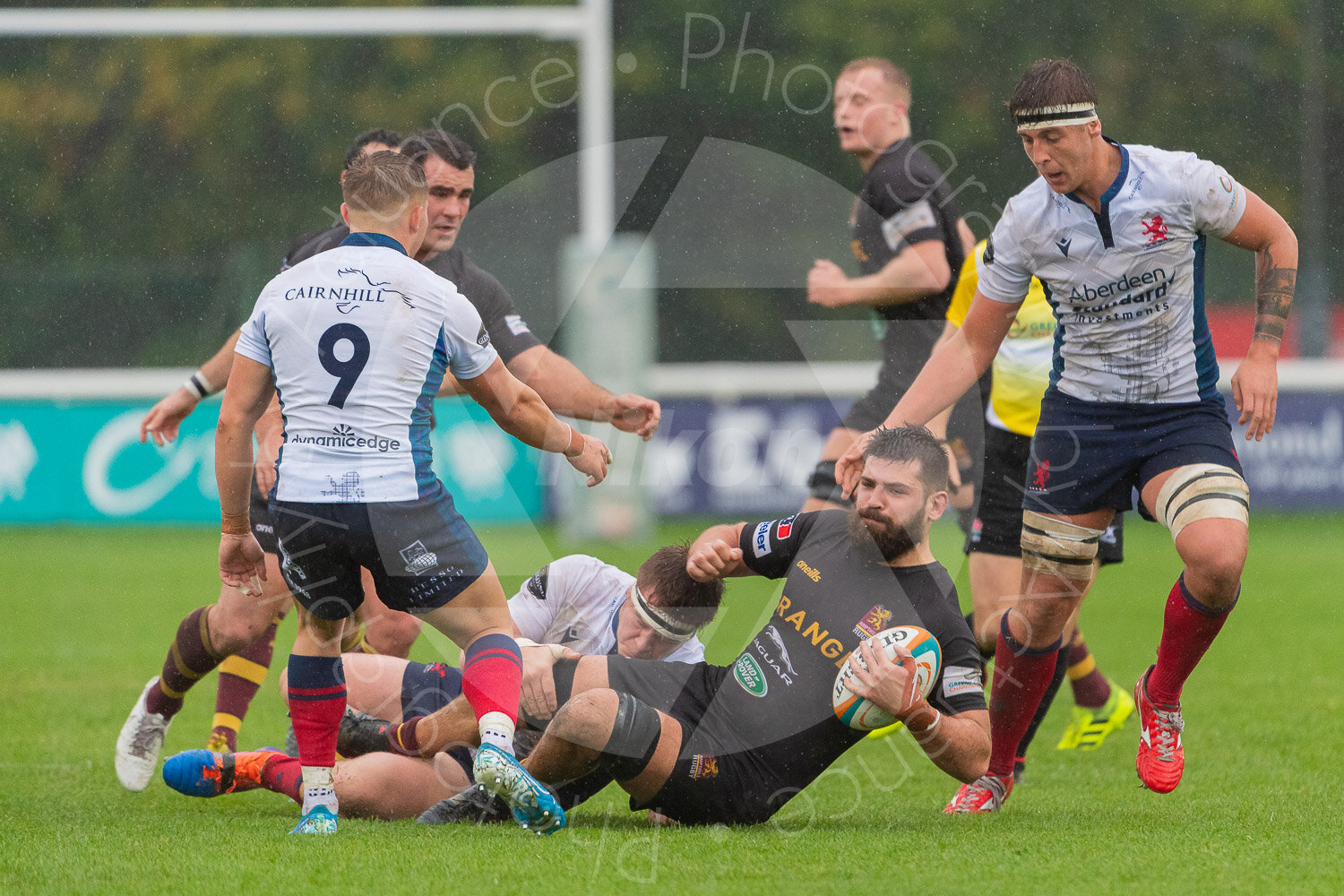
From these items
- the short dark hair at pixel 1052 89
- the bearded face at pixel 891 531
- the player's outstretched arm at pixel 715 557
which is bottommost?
the player's outstretched arm at pixel 715 557

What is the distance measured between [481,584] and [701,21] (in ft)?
35.1

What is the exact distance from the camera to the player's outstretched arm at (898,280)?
5961 mm

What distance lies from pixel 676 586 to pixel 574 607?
1.79 feet

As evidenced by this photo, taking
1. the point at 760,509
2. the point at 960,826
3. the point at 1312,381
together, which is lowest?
the point at 760,509

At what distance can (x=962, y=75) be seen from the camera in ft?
43.9

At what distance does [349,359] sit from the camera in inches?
149

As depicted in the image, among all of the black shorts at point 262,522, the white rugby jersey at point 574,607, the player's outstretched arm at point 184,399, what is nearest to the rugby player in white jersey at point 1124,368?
the white rugby jersey at point 574,607

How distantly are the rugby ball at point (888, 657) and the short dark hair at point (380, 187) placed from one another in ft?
5.50

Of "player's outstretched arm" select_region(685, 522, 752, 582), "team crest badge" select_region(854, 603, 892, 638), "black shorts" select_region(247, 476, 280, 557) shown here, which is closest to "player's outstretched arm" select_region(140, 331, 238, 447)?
"black shorts" select_region(247, 476, 280, 557)

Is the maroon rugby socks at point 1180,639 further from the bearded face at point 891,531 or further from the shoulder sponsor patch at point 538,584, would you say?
the shoulder sponsor patch at point 538,584

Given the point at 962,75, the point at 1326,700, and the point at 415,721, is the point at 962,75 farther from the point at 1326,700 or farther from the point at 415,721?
the point at 415,721

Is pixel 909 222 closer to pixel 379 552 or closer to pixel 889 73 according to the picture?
pixel 889 73

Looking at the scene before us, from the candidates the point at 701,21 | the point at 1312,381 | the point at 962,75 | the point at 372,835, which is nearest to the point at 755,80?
the point at 701,21

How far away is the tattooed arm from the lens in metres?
4.25
